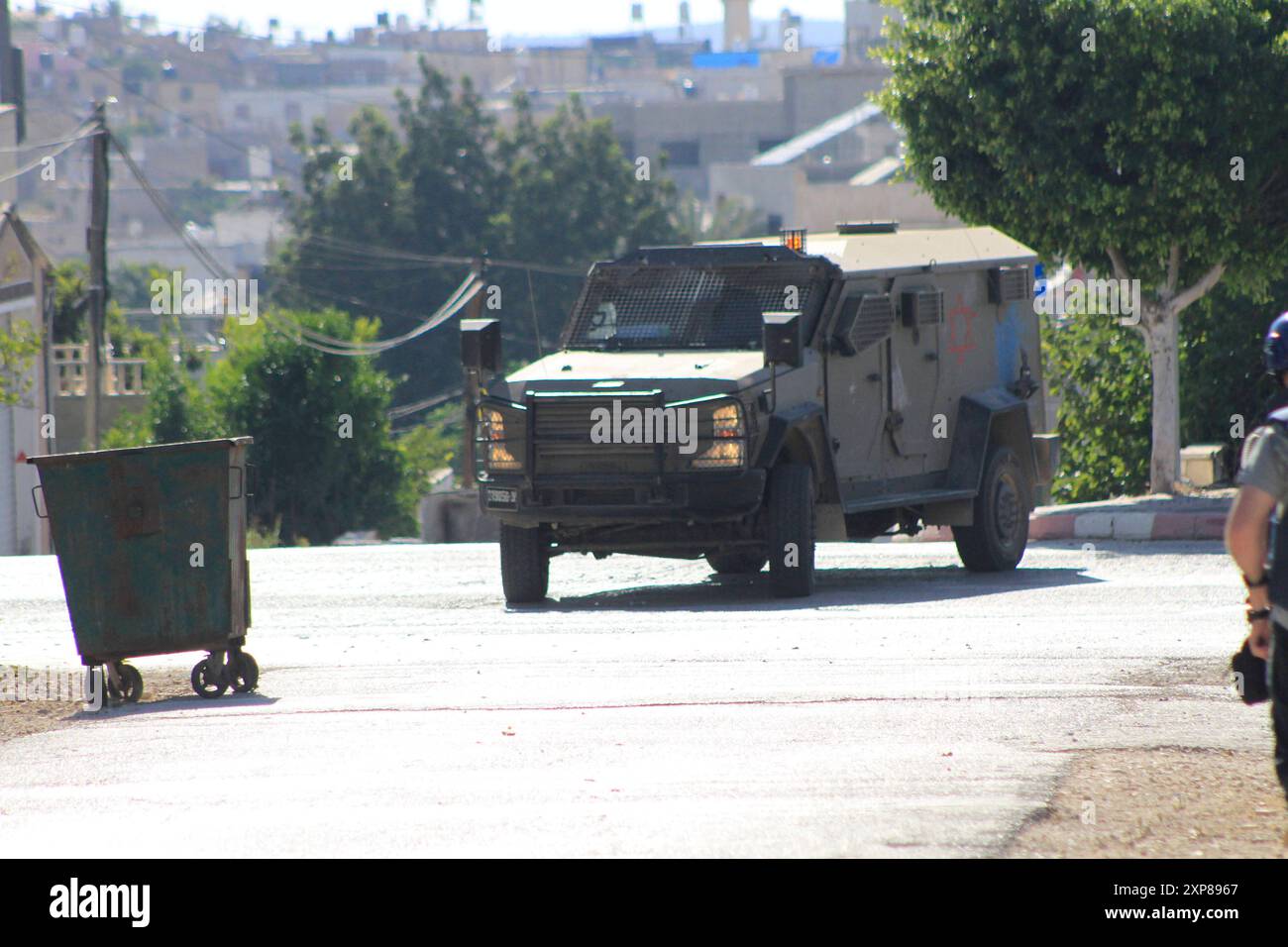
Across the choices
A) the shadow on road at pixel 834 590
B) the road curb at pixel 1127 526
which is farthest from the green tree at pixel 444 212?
the shadow on road at pixel 834 590

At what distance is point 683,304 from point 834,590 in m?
2.22

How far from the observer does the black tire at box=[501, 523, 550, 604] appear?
1328 centimetres

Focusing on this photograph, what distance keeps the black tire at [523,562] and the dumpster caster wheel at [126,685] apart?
3.88m

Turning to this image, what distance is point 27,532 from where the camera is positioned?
37719mm

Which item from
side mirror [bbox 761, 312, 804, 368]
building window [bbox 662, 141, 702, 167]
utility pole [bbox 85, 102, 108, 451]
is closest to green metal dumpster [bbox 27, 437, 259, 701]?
side mirror [bbox 761, 312, 804, 368]

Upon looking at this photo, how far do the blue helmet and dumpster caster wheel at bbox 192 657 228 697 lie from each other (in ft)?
18.7

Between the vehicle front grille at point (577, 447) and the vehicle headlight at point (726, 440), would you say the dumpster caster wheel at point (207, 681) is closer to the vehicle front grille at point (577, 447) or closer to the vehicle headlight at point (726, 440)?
the vehicle front grille at point (577, 447)

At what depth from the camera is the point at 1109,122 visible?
1788cm

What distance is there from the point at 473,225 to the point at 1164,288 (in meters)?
54.3

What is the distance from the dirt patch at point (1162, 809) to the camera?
6.13 meters

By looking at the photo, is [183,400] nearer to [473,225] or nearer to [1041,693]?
[473,225]

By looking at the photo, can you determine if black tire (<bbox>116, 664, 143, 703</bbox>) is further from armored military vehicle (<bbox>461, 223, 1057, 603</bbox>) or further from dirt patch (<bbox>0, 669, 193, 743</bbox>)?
armored military vehicle (<bbox>461, 223, 1057, 603</bbox>)
